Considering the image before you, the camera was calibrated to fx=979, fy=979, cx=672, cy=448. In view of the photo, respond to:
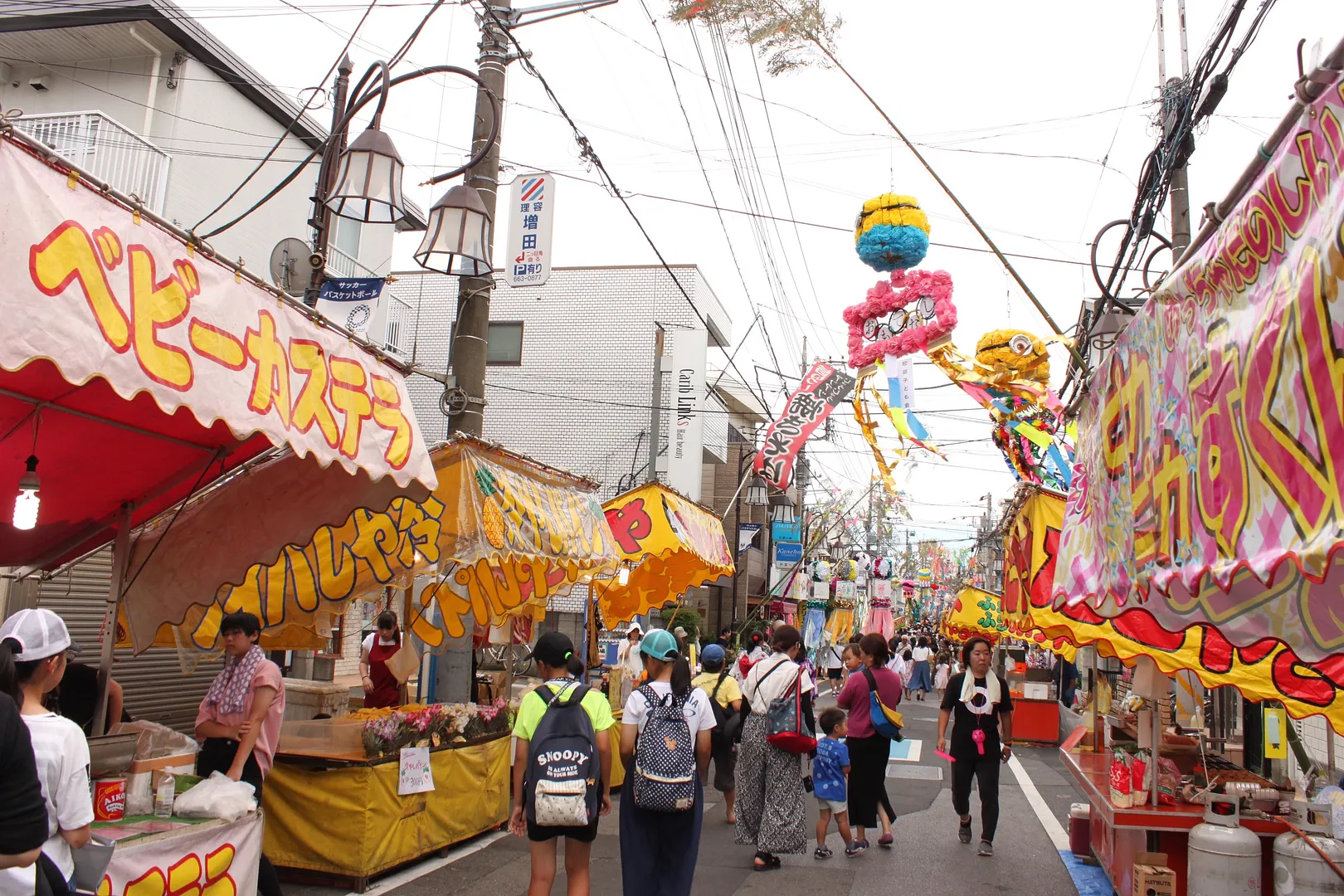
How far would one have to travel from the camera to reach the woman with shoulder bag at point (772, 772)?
8.20m

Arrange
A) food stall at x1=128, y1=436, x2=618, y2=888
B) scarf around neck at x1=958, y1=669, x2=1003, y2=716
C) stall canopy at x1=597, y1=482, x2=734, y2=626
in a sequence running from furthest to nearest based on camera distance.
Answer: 1. stall canopy at x1=597, y1=482, x2=734, y2=626
2. scarf around neck at x1=958, y1=669, x2=1003, y2=716
3. food stall at x1=128, y1=436, x2=618, y2=888

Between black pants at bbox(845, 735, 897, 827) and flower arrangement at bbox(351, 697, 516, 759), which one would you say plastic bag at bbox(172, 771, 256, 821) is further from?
black pants at bbox(845, 735, 897, 827)

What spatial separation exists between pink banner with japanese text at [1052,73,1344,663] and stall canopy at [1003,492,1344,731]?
1.68ft

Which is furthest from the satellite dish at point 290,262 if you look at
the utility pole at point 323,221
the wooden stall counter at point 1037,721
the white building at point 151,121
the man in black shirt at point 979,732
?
the wooden stall counter at point 1037,721

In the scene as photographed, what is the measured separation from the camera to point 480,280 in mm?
8914

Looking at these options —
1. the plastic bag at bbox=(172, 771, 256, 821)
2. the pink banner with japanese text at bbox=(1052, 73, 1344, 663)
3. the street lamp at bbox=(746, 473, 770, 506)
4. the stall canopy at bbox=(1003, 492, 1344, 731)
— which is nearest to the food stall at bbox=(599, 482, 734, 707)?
the stall canopy at bbox=(1003, 492, 1344, 731)

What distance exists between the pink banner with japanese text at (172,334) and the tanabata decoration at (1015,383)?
Result: 23.5ft

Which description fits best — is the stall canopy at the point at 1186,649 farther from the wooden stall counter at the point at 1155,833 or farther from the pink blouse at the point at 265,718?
the pink blouse at the point at 265,718

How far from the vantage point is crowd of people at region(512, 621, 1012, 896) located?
229 inches

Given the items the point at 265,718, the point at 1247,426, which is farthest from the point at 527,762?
the point at 1247,426

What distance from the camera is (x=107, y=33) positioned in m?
13.3

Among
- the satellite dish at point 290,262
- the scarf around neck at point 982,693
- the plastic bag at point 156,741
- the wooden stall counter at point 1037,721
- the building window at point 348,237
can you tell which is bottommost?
the wooden stall counter at point 1037,721

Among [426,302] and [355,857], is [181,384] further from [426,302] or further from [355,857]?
[426,302]

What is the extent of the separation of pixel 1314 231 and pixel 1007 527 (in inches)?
329
